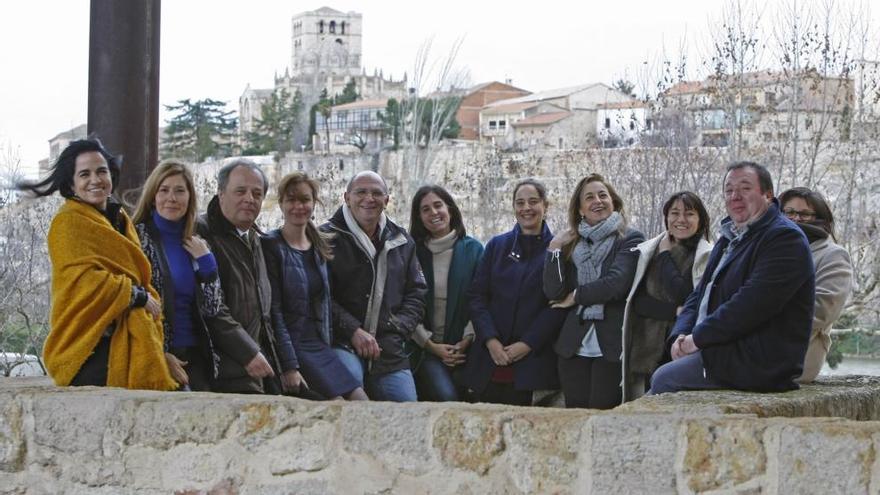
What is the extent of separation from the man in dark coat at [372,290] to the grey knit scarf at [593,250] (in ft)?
2.47

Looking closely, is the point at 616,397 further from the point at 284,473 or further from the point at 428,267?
the point at 284,473

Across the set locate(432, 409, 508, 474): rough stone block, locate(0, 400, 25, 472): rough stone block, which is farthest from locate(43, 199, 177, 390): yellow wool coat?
locate(432, 409, 508, 474): rough stone block

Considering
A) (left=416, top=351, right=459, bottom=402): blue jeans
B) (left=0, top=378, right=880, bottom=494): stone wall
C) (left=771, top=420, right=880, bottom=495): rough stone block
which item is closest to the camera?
(left=771, top=420, right=880, bottom=495): rough stone block

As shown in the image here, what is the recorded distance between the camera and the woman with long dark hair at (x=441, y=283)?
587 centimetres

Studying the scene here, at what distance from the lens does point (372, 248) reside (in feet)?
18.2

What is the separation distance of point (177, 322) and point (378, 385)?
4.03 feet

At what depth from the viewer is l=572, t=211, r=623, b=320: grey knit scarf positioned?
5602mm

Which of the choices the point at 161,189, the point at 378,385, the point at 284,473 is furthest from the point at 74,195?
the point at 378,385

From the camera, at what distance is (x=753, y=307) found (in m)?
4.34

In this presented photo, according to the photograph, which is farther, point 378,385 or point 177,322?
point 378,385

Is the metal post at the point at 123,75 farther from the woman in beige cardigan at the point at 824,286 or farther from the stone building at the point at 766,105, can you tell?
the stone building at the point at 766,105

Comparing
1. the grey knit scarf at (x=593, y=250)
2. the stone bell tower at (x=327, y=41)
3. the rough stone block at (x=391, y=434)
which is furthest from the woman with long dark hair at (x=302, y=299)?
the stone bell tower at (x=327, y=41)

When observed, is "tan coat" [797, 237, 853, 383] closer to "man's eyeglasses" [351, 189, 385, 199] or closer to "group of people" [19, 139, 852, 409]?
"group of people" [19, 139, 852, 409]

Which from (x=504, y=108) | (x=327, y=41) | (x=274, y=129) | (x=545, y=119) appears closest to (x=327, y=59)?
(x=327, y=41)
